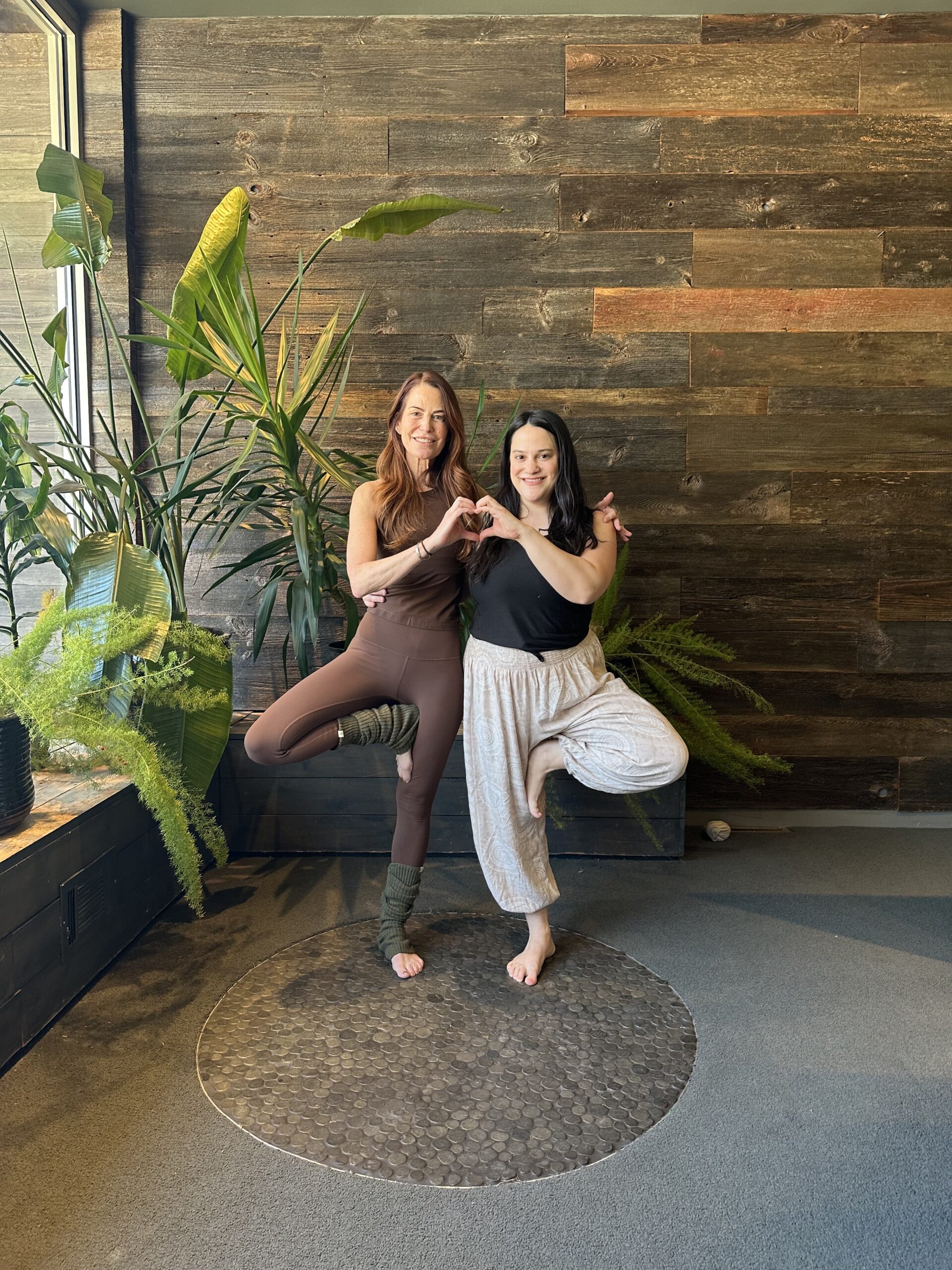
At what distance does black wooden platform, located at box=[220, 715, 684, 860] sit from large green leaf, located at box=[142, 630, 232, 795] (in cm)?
58

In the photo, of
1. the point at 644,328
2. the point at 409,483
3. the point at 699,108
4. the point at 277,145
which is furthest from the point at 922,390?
the point at 277,145

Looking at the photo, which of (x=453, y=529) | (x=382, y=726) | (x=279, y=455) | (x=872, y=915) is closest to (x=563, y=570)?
(x=453, y=529)

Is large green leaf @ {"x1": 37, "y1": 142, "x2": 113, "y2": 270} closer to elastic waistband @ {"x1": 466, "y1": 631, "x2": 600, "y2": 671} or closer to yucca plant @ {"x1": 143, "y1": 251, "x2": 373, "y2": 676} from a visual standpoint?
yucca plant @ {"x1": 143, "y1": 251, "x2": 373, "y2": 676}

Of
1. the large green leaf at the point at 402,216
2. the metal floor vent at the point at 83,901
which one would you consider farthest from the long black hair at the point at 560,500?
the metal floor vent at the point at 83,901

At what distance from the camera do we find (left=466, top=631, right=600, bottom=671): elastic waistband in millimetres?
2258

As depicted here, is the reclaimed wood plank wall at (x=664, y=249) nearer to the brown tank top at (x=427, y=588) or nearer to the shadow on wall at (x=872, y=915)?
the shadow on wall at (x=872, y=915)

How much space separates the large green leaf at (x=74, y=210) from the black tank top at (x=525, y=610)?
1439 millimetres

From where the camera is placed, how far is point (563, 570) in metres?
2.15

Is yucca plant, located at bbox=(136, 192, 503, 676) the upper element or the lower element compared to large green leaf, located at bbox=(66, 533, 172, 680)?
upper

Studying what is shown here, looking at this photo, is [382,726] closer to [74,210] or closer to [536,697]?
[536,697]

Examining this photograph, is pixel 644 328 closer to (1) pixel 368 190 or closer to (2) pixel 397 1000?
(1) pixel 368 190

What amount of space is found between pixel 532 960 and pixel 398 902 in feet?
1.22

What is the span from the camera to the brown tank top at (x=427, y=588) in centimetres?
238

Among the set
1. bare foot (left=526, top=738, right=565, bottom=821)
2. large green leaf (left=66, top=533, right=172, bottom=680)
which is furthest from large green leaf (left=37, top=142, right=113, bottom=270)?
bare foot (left=526, top=738, right=565, bottom=821)
